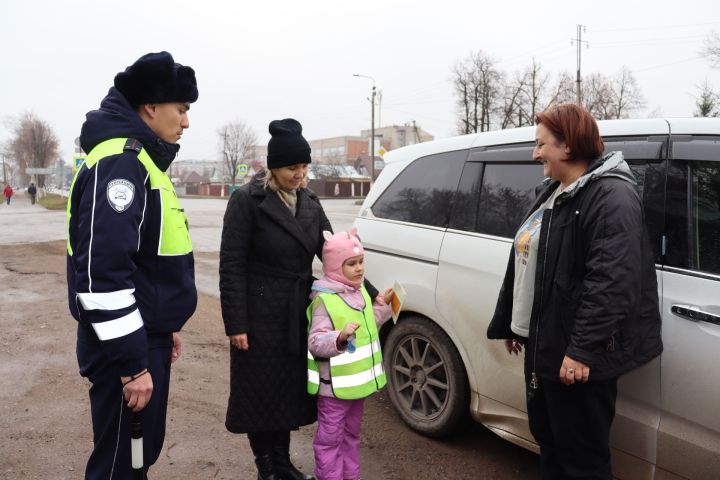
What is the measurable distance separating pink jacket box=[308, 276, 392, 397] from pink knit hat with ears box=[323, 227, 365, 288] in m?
0.03

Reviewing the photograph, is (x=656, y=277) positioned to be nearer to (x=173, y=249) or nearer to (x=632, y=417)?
(x=632, y=417)

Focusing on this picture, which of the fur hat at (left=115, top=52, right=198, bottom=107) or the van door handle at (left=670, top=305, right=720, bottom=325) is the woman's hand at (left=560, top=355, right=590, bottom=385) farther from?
the fur hat at (left=115, top=52, right=198, bottom=107)

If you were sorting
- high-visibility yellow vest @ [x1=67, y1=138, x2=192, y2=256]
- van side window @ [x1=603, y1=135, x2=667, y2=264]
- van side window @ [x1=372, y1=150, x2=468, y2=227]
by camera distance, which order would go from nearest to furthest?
high-visibility yellow vest @ [x1=67, y1=138, x2=192, y2=256], van side window @ [x1=603, y1=135, x2=667, y2=264], van side window @ [x1=372, y1=150, x2=468, y2=227]

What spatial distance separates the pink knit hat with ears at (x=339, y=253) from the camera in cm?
280

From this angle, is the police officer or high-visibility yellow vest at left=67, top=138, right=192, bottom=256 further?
high-visibility yellow vest at left=67, top=138, right=192, bottom=256

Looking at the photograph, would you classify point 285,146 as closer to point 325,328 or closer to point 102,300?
point 325,328

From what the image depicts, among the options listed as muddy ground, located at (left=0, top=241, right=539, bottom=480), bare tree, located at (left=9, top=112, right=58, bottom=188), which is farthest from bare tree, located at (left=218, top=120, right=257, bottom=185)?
muddy ground, located at (left=0, top=241, right=539, bottom=480)

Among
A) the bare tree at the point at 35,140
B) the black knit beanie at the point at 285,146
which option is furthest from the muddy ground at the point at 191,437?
the bare tree at the point at 35,140

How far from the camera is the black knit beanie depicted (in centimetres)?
280

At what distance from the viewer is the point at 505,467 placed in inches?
130

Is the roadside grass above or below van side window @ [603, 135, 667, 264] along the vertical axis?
below

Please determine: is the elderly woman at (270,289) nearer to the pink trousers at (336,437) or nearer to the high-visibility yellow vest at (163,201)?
the pink trousers at (336,437)

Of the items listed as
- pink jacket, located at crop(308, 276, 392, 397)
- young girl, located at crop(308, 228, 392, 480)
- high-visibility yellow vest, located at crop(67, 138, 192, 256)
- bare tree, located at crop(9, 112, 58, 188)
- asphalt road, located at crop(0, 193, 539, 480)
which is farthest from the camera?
bare tree, located at crop(9, 112, 58, 188)

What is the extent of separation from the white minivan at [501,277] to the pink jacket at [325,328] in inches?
28.5
